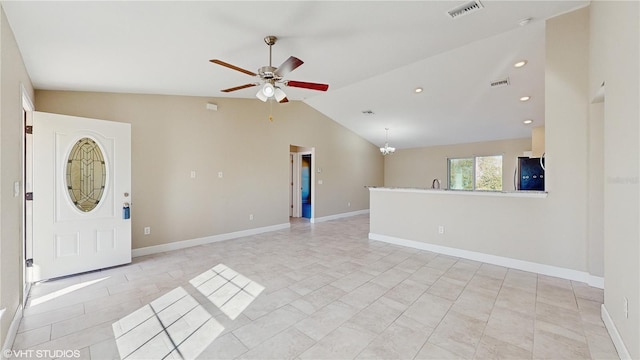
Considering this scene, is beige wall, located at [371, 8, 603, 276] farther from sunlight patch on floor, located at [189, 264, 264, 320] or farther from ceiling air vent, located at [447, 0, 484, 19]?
sunlight patch on floor, located at [189, 264, 264, 320]

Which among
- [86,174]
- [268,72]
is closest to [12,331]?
[86,174]

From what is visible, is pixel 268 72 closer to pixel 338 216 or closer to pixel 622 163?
pixel 622 163

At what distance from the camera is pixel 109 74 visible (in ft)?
10.8

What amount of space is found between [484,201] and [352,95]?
3.58 m

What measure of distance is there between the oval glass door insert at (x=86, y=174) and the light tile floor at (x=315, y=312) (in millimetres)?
998

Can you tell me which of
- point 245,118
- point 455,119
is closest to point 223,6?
point 245,118

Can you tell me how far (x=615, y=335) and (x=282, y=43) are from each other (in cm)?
402

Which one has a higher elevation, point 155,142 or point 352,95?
point 352,95

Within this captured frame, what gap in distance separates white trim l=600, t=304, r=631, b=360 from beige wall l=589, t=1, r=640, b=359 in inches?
1.7

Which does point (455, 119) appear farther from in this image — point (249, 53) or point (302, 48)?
point (249, 53)

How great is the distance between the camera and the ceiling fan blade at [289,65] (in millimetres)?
2443

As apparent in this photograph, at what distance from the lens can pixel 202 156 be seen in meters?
4.95

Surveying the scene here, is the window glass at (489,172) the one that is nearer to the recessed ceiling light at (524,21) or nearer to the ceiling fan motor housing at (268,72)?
the recessed ceiling light at (524,21)

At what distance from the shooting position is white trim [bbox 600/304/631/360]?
69.0 inches
